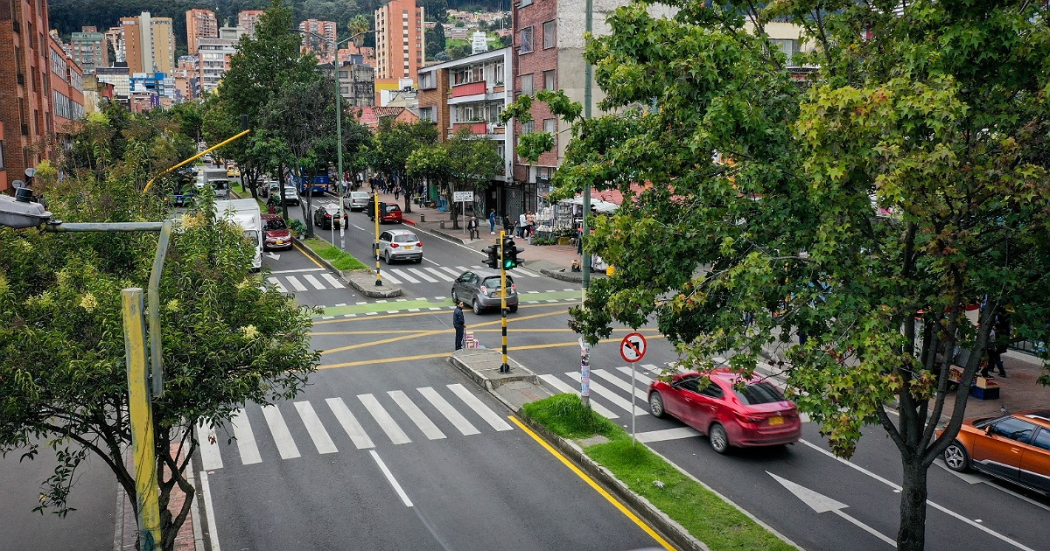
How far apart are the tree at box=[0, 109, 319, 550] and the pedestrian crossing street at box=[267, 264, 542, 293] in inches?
1006

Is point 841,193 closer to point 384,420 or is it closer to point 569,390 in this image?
point 384,420

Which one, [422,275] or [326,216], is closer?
[422,275]

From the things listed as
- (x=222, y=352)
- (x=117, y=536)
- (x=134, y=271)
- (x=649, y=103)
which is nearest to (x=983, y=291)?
(x=649, y=103)

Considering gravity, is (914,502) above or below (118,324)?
below

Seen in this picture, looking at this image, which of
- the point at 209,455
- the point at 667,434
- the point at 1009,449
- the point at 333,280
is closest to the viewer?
the point at 1009,449

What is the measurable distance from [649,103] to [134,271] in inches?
289

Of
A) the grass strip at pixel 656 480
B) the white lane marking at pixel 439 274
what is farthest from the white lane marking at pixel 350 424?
the white lane marking at pixel 439 274

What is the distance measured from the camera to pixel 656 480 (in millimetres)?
15180

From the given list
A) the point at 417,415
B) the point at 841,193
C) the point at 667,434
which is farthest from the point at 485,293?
the point at 841,193

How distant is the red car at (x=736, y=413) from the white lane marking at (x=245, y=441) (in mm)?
8239

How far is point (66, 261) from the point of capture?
1030cm

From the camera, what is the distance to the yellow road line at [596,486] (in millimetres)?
13602

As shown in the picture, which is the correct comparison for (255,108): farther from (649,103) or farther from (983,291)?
(983,291)

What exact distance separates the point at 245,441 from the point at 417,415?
3807 millimetres
